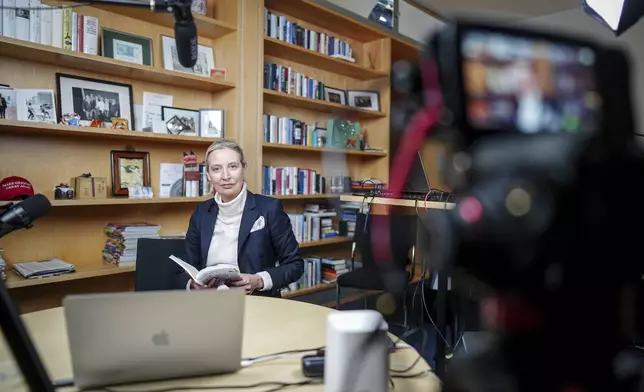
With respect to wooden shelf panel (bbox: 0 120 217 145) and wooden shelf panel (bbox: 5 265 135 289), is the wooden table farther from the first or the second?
wooden shelf panel (bbox: 0 120 217 145)

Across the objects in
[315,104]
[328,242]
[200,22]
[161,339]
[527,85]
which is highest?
[200,22]

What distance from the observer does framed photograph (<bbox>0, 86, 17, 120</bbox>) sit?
6.96 feet

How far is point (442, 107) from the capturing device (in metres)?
0.49

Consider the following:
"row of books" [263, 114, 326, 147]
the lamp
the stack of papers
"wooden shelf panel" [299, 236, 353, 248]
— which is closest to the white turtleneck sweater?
the stack of papers

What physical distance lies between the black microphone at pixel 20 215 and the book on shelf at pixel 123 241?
6.01 ft

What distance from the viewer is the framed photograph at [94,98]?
237 cm

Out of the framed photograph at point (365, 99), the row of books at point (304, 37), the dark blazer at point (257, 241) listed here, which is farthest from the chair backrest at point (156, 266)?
the framed photograph at point (365, 99)

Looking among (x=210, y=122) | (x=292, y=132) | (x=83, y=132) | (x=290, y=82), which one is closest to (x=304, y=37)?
(x=290, y=82)

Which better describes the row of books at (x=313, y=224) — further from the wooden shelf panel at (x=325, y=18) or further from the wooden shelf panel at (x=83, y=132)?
the wooden shelf panel at (x=325, y=18)

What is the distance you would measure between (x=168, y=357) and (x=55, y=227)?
1983 mm

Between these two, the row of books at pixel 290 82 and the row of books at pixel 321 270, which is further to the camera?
the row of books at pixel 321 270

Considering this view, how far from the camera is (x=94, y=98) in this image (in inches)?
97.5

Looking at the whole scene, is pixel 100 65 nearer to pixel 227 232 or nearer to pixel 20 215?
pixel 227 232

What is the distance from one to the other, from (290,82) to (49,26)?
167 cm
